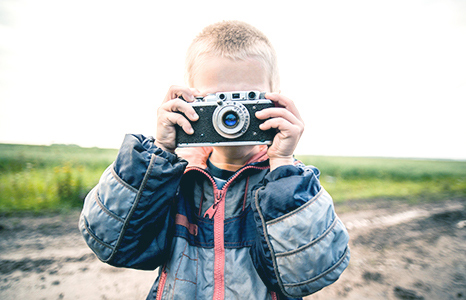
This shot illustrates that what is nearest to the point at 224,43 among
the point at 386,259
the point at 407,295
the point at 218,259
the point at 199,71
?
the point at 199,71

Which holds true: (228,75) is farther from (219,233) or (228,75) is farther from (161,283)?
(161,283)

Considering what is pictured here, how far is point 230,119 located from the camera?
148 cm

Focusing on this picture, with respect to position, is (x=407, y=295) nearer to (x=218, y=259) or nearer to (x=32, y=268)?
(x=218, y=259)

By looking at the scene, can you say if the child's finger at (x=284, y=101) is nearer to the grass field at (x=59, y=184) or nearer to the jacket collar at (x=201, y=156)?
the jacket collar at (x=201, y=156)

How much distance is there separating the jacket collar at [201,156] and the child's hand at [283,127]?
0.58 feet

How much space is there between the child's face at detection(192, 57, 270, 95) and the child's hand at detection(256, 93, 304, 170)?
198 millimetres

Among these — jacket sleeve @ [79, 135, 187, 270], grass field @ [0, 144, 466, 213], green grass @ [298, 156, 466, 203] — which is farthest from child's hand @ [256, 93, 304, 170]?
green grass @ [298, 156, 466, 203]

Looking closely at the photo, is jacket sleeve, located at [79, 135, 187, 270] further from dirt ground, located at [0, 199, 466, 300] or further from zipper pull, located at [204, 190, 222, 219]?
dirt ground, located at [0, 199, 466, 300]

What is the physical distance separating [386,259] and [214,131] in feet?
12.4

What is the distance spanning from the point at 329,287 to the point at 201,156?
247cm

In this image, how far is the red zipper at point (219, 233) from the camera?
1383 mm

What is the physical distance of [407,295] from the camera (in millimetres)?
2799

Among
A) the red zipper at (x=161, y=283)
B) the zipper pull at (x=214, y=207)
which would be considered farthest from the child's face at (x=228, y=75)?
the red zipper at (x=161, y=283)

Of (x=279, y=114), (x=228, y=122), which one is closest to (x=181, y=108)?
(x=228, y=122)
